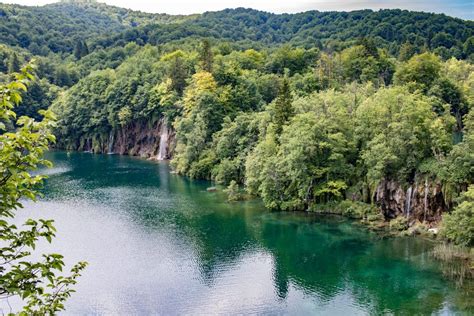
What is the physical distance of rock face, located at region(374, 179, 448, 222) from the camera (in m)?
51.7

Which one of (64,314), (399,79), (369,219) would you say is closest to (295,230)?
(369,219)

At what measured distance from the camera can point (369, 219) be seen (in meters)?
55.4

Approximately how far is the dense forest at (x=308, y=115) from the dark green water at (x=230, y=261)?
4649 millimetres

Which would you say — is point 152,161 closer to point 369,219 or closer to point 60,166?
point 60,166

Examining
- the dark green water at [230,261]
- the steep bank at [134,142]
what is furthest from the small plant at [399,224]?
the steep bank at [134,142]

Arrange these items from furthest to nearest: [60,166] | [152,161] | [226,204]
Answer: [152,161] < [60,166] < [226,204]

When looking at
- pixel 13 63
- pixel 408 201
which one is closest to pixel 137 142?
pixel 13 63

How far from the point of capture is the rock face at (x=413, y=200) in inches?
2036

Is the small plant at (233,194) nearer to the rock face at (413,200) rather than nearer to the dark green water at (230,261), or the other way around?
the dark green water at (230,261)

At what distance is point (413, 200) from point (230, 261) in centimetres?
2094

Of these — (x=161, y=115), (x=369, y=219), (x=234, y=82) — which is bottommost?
(x=369, y=219)

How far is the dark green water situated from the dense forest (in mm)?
4649

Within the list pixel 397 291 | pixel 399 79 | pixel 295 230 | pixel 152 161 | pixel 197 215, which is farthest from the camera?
pixel 152 161

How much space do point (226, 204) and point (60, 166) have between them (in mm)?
42839
